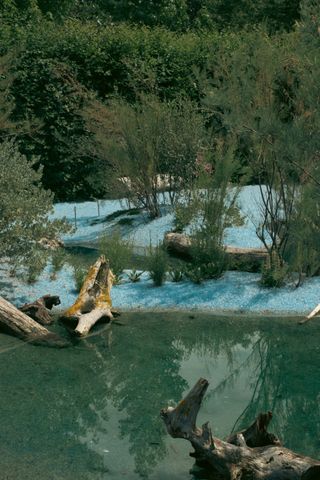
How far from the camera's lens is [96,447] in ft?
23.0

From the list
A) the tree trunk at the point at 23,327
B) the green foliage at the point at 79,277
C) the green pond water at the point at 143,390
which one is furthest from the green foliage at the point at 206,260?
the tree trunk at the point at 23,327

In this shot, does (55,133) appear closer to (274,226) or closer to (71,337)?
(274,226)

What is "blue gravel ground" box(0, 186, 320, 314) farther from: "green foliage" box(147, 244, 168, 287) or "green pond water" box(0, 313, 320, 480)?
"green pond water" box(0, 313, 320, 480)

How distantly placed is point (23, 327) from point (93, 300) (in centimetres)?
95

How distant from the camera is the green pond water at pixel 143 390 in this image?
6.81 metres

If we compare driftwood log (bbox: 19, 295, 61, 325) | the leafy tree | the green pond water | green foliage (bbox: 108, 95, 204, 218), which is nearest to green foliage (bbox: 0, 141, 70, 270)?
driftwood log (bbox: 19, 295, 61, 325)

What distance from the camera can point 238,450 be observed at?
6.29 metres

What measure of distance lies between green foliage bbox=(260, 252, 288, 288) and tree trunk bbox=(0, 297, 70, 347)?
289cm

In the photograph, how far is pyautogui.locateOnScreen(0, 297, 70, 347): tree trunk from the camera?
9719 mm

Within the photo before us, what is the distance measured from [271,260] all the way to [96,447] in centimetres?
526

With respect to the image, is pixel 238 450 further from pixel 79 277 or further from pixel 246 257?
pixel 246 257

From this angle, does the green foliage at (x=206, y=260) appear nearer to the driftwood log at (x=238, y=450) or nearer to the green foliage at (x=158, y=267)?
the green foliage at (x=158, y=267)

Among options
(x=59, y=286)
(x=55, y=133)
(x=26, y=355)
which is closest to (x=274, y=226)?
(x=59, y=286)

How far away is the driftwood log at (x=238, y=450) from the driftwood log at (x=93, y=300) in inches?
141
